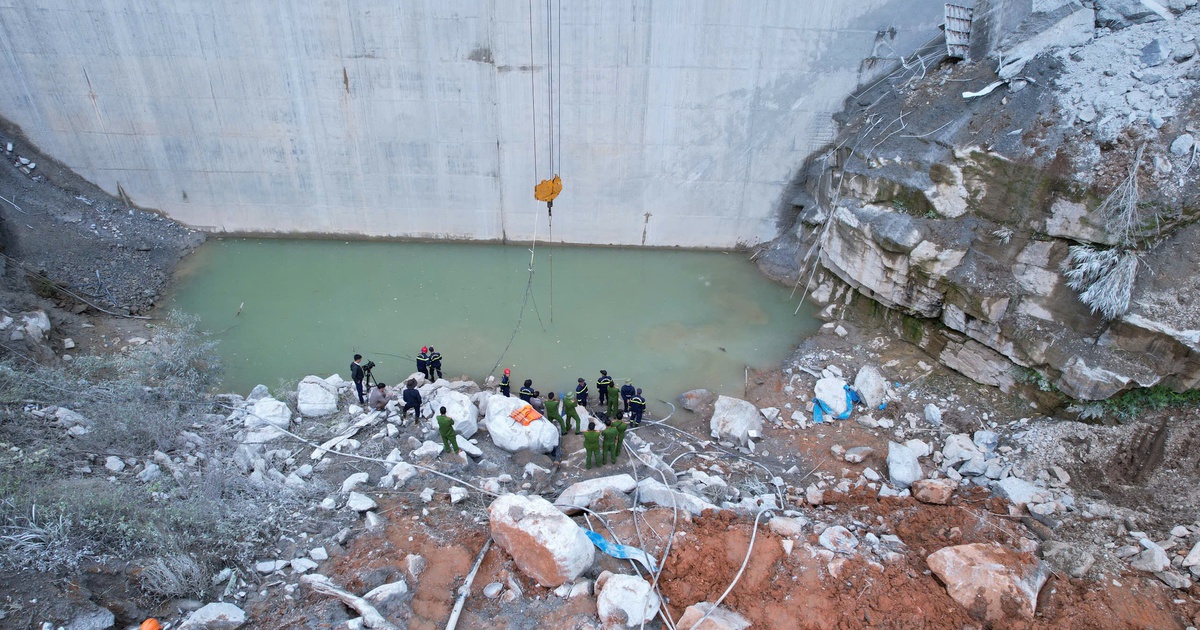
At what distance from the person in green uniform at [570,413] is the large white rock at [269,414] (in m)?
→ 3.44

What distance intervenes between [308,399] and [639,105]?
24.6ft

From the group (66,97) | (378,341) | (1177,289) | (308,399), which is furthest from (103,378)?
(1177,289)

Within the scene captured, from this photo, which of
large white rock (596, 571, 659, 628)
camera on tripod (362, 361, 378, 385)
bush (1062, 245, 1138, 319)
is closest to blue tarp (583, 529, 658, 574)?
large white rock (596, 571, 659, 628)

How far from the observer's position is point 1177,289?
6.65 metres

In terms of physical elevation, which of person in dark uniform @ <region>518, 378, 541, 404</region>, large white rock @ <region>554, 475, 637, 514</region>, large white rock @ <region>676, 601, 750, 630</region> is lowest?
person in dark uniform @ <region>518, 378, 541, 404</region>

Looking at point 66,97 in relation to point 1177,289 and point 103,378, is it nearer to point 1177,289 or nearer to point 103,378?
point 103,378

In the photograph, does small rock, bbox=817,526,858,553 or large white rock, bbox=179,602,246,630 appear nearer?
large white rock, bbox=179,602,246,630

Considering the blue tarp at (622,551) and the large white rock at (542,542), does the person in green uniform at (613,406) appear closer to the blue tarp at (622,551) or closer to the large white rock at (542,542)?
the blue tarp at (622,551)

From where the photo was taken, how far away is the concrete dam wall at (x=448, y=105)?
33.6 feet

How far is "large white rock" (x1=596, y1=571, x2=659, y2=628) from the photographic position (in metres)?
4.66

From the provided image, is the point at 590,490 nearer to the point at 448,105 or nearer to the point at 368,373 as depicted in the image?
the point at 368,373

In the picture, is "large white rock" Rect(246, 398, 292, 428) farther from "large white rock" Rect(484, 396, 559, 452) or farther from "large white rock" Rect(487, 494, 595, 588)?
"large white rock" Rect(487, 494, 595, 588)

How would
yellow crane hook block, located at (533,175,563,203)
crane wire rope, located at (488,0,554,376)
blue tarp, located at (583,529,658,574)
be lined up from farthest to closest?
1. yellow crane hook block, located at (533,175,563,203)
2. crane wire rope, located at (488,0,554,376)
3. blue tarp, located at (583,529,658,574)

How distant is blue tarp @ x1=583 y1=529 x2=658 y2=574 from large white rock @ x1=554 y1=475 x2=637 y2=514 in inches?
19.4
